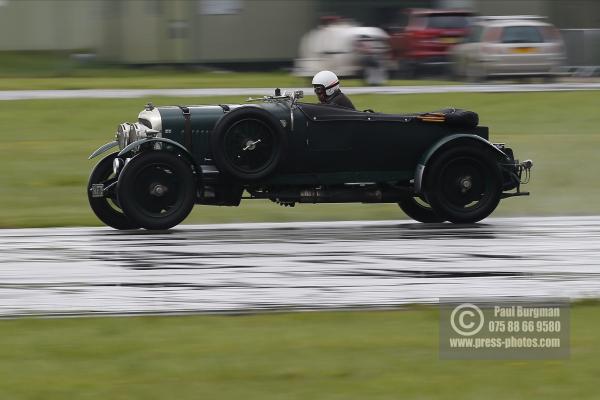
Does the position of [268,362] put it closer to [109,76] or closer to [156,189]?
[156,189]

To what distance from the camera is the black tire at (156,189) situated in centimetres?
1215

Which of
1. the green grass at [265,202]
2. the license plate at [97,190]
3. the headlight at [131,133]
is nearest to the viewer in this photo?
the license plate at [97,190]

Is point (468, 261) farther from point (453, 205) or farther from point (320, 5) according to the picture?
point (320, 5)

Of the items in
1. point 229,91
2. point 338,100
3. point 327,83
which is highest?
point 229,91

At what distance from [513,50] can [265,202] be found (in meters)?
14.2

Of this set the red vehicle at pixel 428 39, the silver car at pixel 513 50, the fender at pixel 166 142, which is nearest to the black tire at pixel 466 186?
the fender at pixel 166 142

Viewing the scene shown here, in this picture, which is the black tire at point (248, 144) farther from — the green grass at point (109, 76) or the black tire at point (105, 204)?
the green grass at point (109, 76)

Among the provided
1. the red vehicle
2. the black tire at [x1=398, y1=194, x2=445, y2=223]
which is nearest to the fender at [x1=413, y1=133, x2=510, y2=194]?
the black tire at [x1=398, y1=194, x2=445, y2=223]

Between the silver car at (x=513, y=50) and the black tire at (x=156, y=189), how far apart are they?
57.0 ft

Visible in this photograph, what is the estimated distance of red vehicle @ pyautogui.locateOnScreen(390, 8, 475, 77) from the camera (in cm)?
3105

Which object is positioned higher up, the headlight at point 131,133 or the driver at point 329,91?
the driver at point 329,91

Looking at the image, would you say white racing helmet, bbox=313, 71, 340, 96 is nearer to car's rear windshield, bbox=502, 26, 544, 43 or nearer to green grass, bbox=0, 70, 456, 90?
green grass, bbox=0, 70, 456, 90

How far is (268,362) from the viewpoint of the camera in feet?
23.3

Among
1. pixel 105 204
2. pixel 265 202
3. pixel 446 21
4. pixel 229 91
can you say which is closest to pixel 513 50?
pixel 446 21
